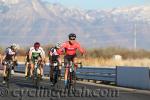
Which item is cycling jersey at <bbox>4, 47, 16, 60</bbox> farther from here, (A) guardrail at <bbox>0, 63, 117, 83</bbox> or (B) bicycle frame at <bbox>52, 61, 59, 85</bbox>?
(A) guardrail at <bbox>0, 63, 117, 83</bbox>

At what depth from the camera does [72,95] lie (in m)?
19.4

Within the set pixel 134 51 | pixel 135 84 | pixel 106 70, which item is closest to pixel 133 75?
pixel 135 84

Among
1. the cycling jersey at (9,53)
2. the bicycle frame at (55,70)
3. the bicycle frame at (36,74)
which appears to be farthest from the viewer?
the bicycle frame at (55,70)

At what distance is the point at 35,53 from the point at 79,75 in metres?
11.4

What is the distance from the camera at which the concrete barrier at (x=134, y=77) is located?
24688 mm

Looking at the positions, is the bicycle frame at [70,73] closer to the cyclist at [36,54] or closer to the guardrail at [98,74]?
the cyclist at [36,54]

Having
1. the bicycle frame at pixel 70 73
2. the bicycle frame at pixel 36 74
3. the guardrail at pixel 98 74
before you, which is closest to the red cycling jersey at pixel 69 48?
the bicycle frame at pixel 70 73

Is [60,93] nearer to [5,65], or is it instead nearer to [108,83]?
[5,65]

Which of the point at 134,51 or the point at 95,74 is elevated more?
the point at 134,51

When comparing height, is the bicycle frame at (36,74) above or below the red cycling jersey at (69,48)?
below

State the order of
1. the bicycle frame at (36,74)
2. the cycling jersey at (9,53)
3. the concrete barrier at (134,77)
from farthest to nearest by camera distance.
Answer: the concrete barrier at (134,77) → the cycling jersey at (9,53) → the bicycle frame at (36,74)

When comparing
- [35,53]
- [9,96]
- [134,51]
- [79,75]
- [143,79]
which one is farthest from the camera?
[134,51]

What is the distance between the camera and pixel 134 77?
25703 millimetres

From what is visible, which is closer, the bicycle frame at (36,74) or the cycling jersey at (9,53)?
the bicycle frame at (36,74)
